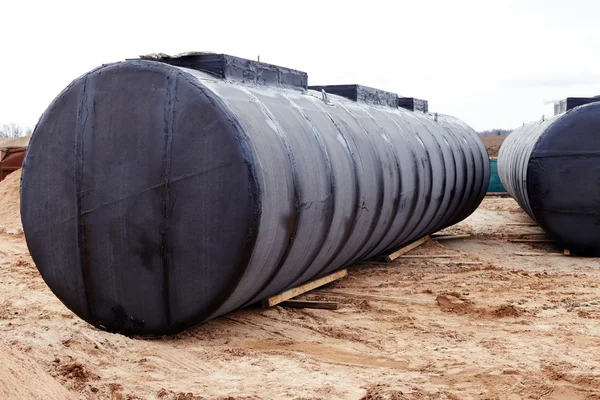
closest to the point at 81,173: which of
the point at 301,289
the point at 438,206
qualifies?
the point at 301,289

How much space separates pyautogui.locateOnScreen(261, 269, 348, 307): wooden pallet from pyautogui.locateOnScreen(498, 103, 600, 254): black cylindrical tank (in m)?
4.36

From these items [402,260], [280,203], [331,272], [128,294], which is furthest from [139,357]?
[402,260]

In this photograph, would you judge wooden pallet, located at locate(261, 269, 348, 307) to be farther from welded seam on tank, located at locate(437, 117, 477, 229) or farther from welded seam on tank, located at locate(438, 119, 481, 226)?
welded seam on tank, located at locate(438, 119, 481, 226)

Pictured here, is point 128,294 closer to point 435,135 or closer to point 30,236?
point 30,236

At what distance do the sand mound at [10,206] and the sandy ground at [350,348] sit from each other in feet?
23.0

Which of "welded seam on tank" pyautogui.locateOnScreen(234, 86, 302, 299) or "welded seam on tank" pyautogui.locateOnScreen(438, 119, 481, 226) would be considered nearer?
"welded seam on tank" pyautogui.locateOnScreen(234, 86, 302, 299)

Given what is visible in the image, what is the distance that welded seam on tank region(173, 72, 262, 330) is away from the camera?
5812 millimetres

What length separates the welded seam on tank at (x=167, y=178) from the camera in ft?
19.9

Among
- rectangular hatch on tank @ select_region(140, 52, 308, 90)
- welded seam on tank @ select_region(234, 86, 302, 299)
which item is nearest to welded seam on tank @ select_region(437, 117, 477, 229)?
rectangular hatch on tank @ select_region(140, 52, 308, 90)

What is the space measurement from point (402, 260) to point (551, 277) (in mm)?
2297

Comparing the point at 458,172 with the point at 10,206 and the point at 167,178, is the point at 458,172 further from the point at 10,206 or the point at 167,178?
the point at 10,206

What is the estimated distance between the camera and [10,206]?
18.6 meters

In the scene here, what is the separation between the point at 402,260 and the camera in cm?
1138

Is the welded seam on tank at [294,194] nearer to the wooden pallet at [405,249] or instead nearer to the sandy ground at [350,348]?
the sandy ground at [350,348]
